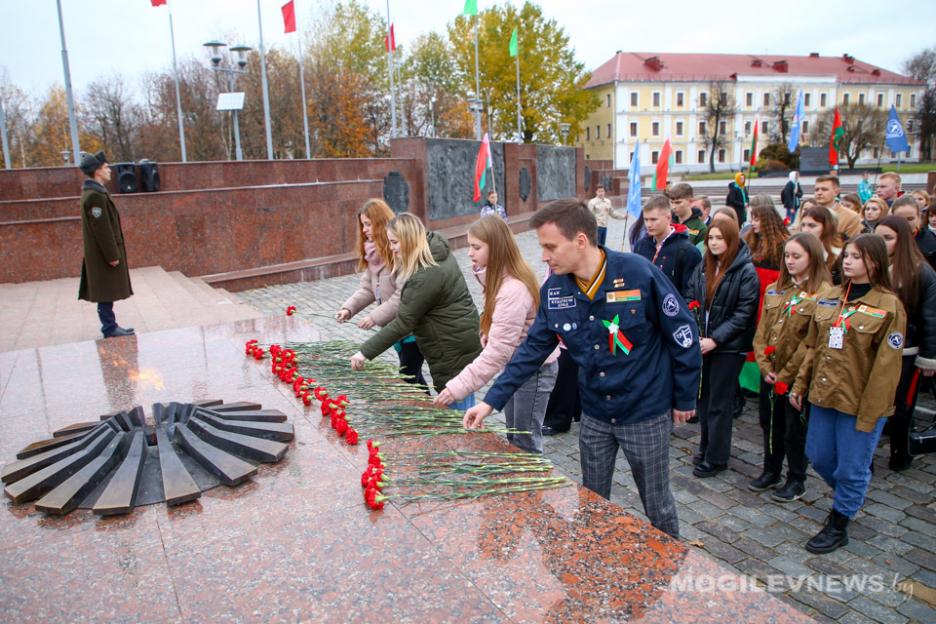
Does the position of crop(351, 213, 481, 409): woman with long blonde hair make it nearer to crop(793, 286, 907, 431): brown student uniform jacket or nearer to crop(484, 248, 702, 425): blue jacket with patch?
crop(484, 248, 702, 425): blue jacket with patch

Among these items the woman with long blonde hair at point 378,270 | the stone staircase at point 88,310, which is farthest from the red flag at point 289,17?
the woman with long blonde hair at point 378,270

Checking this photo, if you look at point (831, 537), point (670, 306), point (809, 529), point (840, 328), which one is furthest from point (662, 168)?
point (670, 306)

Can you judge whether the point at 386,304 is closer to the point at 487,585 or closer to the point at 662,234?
the point at 662,234

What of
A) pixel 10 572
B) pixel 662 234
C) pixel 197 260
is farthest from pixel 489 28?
pixel 10 572

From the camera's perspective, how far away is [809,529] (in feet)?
12.6

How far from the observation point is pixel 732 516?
4.05 metres

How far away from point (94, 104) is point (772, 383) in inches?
1708

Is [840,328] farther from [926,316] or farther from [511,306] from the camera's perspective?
[511,306]

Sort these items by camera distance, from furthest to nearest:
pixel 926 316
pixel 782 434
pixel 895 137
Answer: pixel 895 137
pixel 782 434
pixel 926 316

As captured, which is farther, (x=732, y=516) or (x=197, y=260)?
(x=197, y=260)

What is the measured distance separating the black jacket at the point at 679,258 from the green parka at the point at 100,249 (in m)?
5.38

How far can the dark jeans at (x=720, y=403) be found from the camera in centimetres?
459

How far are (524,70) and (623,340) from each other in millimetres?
45401

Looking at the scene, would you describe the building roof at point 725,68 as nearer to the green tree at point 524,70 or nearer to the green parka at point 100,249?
the green tree at point 524,70
